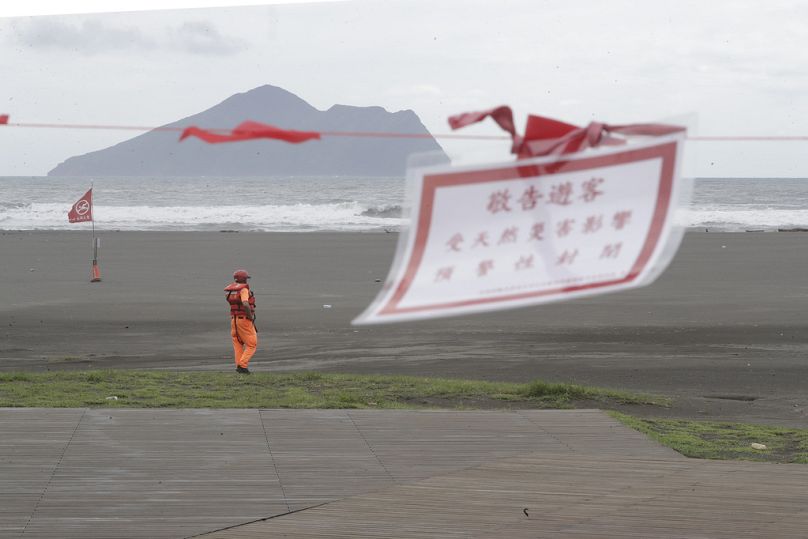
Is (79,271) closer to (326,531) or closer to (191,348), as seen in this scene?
(191,348)

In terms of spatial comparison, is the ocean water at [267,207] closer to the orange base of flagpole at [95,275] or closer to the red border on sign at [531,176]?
the orange base of flagpole at [95,275]

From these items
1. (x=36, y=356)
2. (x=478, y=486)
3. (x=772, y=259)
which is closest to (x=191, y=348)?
(x=36, y=356)

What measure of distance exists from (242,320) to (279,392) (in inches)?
61.6

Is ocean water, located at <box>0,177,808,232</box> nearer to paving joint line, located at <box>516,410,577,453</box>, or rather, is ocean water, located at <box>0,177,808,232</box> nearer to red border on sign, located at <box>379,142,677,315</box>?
paving joint line, located at <box>516,410,577,453</box>

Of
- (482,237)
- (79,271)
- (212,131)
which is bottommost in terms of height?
(79,271)

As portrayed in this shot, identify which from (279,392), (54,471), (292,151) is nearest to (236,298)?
(279,392)

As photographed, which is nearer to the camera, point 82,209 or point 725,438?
point 725,438

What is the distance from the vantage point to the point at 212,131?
10.9 feet

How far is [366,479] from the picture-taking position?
999 cm

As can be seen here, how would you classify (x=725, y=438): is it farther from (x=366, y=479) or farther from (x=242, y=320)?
(x=242, y=320)

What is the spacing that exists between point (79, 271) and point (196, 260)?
3990 millimetres

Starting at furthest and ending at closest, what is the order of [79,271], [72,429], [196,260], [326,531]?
[196,260], [79,271], [72,429], [326,531]

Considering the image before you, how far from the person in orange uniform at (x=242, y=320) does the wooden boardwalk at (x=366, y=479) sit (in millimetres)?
2546

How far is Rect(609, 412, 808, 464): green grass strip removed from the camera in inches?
451
